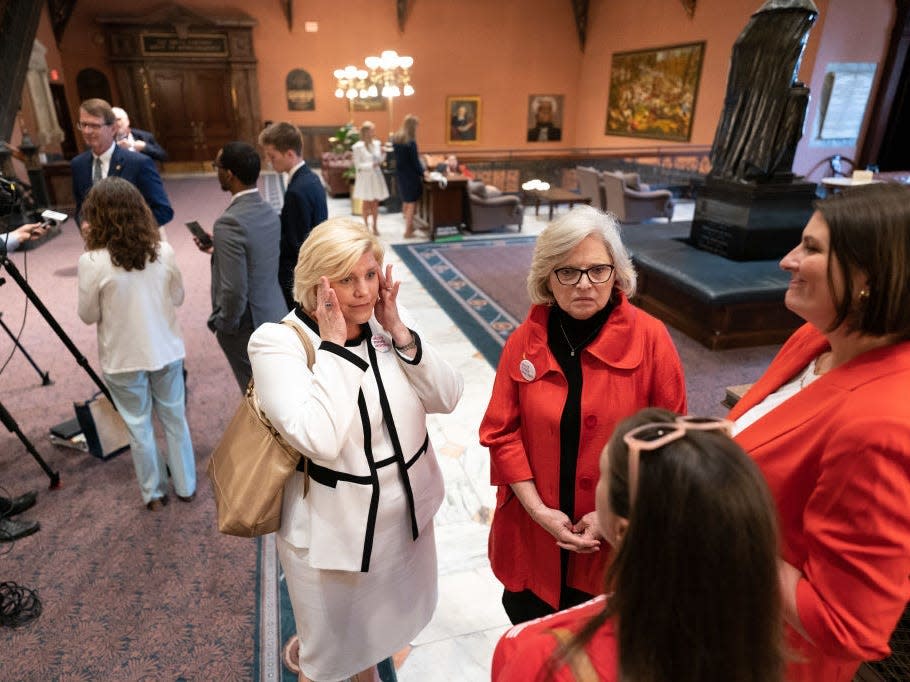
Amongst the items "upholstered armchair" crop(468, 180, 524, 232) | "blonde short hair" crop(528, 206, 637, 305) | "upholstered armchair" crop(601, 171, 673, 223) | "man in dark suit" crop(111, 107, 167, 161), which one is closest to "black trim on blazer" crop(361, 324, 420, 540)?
"blonde short hair" crop(528, 206, 637, 305)

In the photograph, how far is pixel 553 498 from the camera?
5.42 ft

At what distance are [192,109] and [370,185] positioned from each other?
1090cm

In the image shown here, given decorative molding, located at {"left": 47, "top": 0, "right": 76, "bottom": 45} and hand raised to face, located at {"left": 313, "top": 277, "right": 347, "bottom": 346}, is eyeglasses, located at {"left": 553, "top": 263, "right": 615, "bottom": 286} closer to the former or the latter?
hand raised to face, located at {"left": 313, "top": 277, "right": 347, "bottom": 346}

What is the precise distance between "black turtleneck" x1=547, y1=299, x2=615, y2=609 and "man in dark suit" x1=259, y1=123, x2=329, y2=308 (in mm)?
2279

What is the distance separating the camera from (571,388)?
1.59 meters

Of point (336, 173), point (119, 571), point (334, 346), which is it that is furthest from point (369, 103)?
point (334, 346)

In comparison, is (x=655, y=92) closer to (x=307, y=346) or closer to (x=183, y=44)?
(x=183, y=44)

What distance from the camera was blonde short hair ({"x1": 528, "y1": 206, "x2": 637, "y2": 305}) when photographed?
1577 millimetres

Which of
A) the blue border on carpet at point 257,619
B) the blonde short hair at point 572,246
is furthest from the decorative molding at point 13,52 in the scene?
the blonde short hair at point 572,246

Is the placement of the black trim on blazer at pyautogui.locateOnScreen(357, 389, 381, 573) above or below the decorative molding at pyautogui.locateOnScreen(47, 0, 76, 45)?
below

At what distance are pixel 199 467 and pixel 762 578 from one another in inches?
134

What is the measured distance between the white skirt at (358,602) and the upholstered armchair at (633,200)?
9.03 meters

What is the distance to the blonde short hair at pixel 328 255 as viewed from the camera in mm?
1480

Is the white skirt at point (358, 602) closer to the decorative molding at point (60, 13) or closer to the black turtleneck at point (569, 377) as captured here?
the black turtleneck at point (569, 377)
